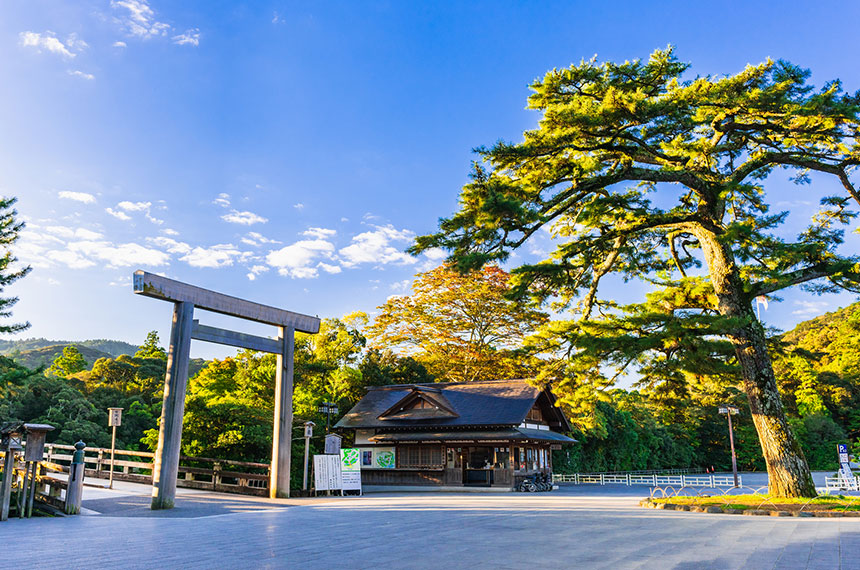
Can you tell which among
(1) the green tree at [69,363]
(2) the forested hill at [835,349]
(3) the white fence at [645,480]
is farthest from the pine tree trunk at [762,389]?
(1) the green tree at [69,363]

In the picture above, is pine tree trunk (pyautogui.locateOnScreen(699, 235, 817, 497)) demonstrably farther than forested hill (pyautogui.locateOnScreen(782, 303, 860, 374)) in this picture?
No

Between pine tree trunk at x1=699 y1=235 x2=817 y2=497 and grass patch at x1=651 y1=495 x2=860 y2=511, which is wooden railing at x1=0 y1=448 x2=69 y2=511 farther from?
pine tree trunk at x1=699 y1=235 x2=817 y2=497

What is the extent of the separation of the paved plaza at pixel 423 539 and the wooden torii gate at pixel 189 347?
1120mm

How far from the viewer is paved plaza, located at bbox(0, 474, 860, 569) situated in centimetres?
600

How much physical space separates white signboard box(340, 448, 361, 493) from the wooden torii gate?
289 cm

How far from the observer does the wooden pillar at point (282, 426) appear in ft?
50.7

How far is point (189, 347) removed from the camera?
13000 mm

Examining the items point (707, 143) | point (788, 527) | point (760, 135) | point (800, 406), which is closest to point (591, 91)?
point (707, 143)

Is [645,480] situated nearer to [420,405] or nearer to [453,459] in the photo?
[453,459]

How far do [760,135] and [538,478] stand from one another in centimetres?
1598

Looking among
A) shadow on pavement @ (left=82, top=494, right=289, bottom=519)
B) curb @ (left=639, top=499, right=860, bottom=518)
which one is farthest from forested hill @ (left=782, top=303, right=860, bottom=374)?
shadow on pavement @ (left=82, top=494, right=289, bottom=519)

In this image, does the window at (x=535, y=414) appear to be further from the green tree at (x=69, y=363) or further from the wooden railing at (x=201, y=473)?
the green tree at (x=69, y=363)

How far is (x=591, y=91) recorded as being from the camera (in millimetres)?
13281

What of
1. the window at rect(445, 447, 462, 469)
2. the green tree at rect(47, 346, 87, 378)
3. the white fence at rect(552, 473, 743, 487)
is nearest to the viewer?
the window at rect(445, 447, 462, 469)
